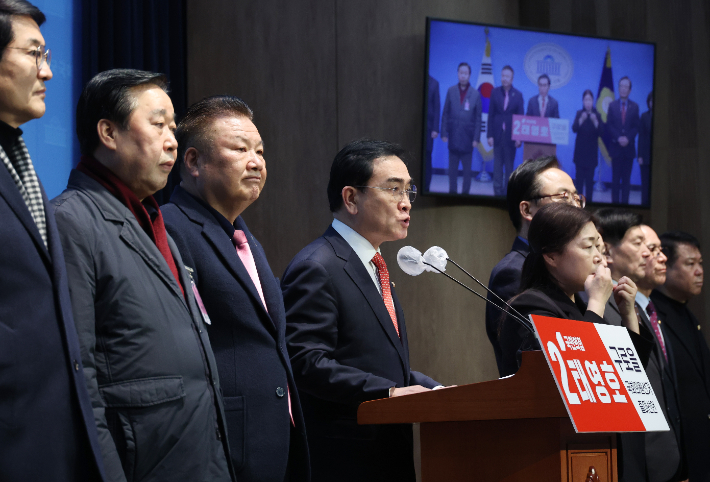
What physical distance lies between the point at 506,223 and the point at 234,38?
78.9 inches

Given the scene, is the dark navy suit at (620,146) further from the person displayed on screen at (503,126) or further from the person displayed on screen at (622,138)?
the person displayed on screen at (503,126)

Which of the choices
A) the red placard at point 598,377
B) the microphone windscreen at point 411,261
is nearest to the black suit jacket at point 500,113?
the microphone windscreen at point 411,261

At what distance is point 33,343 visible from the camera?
1.34 m

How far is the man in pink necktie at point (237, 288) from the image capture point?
76.6 inches

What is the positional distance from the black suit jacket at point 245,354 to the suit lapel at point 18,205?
620 millimetres

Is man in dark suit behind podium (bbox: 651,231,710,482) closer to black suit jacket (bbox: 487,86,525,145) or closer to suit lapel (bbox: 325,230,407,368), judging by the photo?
black suit jacket (bbox: 487,86,525,145)

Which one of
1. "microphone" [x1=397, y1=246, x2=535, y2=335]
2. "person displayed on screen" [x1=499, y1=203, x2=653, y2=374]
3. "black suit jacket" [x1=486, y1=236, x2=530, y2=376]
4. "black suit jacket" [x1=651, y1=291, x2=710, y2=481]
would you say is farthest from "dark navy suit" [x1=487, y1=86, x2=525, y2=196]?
"microphone" [x1=397, y1=246, x2=535, y2=335]

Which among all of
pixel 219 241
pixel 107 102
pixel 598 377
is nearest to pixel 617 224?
pixel 598 377

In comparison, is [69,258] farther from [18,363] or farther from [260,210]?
[260,210]

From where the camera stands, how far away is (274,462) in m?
1.95

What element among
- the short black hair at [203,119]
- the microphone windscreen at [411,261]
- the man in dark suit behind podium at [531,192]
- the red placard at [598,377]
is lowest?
the red placard at [598,377]

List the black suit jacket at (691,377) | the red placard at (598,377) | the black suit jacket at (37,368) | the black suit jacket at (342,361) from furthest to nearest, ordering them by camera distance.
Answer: the black suit jacket at (691,377)
the black suit jacket at (342,361)
the red placard at (598,377)
the black suit jacket at (37,368)

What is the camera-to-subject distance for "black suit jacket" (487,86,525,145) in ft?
16.1

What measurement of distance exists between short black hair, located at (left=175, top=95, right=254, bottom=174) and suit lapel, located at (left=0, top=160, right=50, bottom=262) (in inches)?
34.1
